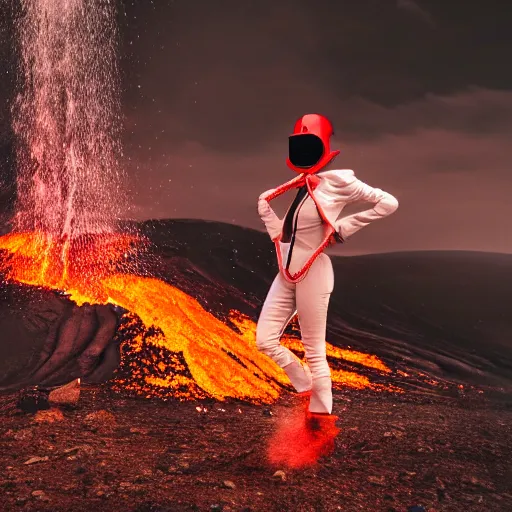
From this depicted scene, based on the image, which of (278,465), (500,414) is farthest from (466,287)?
(278,465)

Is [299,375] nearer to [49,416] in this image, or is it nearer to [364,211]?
[364,211]

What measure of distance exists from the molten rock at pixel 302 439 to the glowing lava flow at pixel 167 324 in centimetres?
100

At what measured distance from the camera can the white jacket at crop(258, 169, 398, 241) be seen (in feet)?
17.0

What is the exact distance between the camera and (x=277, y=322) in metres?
5.48

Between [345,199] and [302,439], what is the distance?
205 centimetres

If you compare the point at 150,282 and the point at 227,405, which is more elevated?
the point at 150,282

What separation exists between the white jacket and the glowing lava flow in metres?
2.47

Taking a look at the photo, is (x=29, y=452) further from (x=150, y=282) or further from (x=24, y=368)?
(x=150, y=282)

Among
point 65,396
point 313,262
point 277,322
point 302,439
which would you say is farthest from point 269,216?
point 65,396

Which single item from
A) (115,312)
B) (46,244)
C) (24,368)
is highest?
(46,244)

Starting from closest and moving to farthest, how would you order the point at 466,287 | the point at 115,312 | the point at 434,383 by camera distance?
1. the point at 434,383
2. the point at 115,312
3. the point at 466,287

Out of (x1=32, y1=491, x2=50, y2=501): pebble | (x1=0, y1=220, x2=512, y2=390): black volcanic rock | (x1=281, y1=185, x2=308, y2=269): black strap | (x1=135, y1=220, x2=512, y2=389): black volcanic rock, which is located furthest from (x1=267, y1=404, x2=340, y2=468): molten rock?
(x1=135, y1=220, x2=512, y2=389): black volcanic rock

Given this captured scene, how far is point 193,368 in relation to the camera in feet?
25.0

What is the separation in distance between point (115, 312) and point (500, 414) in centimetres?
516
